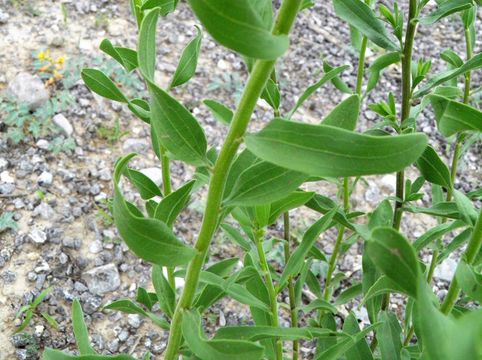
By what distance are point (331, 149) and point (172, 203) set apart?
0.37 metres

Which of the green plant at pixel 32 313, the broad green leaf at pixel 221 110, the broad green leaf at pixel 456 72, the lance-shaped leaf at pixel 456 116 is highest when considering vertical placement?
the broad green leaf at pixel 456 72

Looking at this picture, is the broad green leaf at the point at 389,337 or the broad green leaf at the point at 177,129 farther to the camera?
the broad green leaf at the point at 389,337

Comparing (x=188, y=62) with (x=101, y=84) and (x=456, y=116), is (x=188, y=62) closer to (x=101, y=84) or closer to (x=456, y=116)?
(x=101, y=84)

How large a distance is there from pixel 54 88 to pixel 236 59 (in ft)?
3.06

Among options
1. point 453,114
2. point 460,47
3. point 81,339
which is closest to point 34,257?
point 81,339

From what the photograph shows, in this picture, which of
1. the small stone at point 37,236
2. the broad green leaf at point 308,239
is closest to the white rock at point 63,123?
the small stone at point 37,236

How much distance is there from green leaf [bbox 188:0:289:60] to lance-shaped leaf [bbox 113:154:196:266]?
0.98 ft

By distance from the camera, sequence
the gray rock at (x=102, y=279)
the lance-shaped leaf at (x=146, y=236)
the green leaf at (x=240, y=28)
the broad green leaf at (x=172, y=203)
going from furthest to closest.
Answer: the gray rock at (x=102, y=279) < the broad green leaf at (x=172, y=203) < the lance-shaped leaf at (x=146, y=236) < the green leaf at (x=240, y=28)

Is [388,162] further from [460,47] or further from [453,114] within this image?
[460,47]

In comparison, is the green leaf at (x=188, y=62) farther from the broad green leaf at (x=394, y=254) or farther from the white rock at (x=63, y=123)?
the white rock at (x=63, y=123)

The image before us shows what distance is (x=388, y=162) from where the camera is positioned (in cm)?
83

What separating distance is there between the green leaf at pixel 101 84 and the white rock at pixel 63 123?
1529 mm

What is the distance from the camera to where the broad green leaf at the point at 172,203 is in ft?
3.66

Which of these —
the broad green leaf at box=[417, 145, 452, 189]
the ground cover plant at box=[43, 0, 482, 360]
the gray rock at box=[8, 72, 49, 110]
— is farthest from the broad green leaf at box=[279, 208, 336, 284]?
the gray rock at box=[8, 72, 49, 110]
